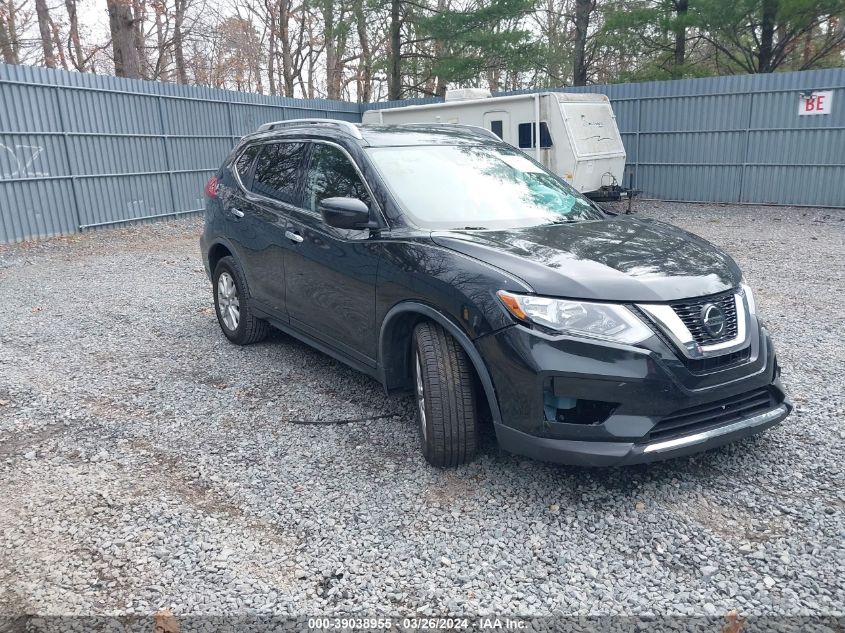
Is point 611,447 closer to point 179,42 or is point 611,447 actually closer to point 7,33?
point 7,33

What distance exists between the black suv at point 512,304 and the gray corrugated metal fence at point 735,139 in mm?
10903

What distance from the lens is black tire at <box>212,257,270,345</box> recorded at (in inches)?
220

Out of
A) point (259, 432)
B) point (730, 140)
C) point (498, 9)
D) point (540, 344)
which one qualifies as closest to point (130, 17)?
point (498, 9)

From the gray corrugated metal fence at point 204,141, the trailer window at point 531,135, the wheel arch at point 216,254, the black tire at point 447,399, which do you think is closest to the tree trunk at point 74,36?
the gray corrugated metal fence at point 204,141

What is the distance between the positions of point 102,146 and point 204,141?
2.83m

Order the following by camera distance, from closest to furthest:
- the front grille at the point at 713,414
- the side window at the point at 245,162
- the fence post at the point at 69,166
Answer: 1. the front grille at the point at 713,414
2. the side window at the point at 245,162
3. the fence post at the point at 69,166

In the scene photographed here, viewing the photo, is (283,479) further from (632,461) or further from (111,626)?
(632,461)

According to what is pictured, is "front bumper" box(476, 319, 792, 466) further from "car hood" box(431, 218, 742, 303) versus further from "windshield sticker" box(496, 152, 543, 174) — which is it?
"windshield sticker" box(496, 152, 543, 174)

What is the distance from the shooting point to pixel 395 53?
2231 centimetres

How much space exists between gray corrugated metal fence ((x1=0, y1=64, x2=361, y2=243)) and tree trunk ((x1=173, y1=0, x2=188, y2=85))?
54.9ft

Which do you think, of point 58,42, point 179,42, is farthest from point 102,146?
point 179,42

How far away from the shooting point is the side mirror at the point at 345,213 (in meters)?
3.78

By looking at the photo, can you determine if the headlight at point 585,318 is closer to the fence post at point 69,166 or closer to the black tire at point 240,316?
the black tire at point 240,316

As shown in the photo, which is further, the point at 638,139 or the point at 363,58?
the point at 363,58
